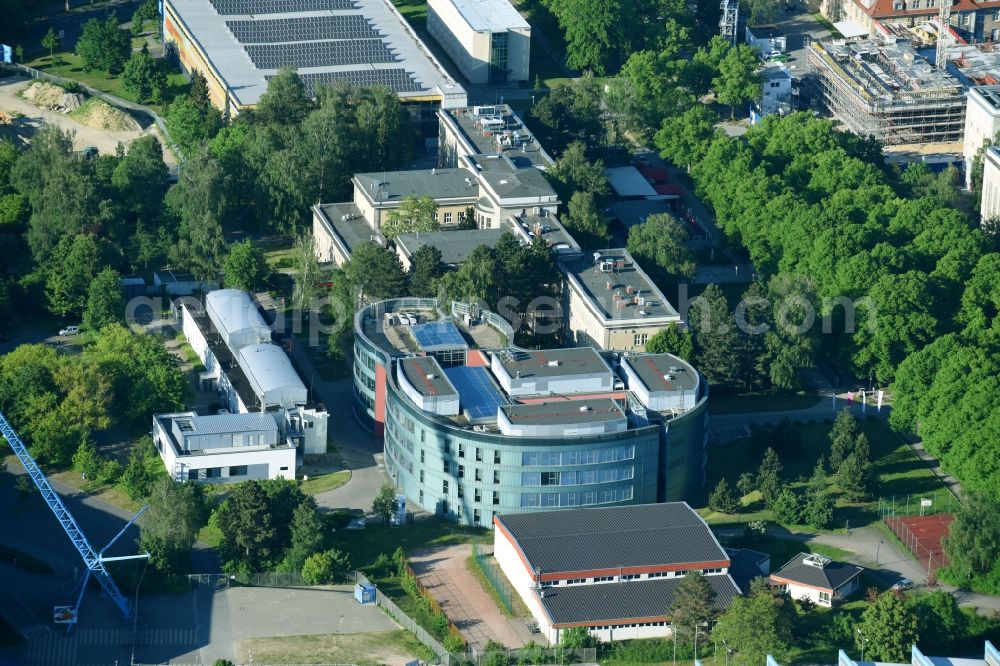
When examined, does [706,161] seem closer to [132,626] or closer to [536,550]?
[536,550]

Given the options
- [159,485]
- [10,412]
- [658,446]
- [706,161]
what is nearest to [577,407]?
[658,446]

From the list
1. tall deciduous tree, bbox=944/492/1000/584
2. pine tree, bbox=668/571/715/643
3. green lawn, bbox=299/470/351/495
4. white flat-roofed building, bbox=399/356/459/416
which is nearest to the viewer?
pine tree, bbox=668/571/715/643

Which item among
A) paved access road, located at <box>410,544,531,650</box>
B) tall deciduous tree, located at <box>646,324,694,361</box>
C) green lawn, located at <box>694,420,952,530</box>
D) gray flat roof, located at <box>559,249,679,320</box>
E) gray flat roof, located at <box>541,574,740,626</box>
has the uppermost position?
gray flat roof, located at <box>559,249,679,320</box>

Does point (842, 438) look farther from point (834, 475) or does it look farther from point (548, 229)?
point (548, 229)

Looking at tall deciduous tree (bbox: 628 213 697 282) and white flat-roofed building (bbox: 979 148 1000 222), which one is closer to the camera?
tall deciduous tree (bbox: 628 213 697 282)

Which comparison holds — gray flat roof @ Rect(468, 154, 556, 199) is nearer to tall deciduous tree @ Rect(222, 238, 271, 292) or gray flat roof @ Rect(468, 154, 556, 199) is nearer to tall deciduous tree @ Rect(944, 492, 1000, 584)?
tall deciduous tree @ Rect(222, 238, 271, 292)

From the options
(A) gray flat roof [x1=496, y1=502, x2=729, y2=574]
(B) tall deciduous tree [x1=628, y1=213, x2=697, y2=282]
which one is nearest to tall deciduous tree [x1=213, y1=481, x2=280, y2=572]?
(A) gray flat roof [x1=496, y1=502, x2=729, y2=574]

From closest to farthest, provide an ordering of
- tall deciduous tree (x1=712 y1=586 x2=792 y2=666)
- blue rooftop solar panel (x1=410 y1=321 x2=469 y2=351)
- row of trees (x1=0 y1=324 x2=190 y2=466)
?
tall deciduous tree (x1=712 y1=586 x2=792 y2=666) → row of trees (x1=0 y1=324 x2=190 y2=466) → blue rooftop solar panel (x1=410 y1=321 x2=469 y2=351)

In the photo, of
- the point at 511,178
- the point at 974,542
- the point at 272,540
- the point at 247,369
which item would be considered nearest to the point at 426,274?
the point at 247,369
